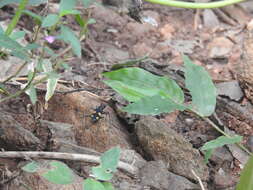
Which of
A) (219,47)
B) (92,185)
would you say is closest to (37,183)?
(92,185)

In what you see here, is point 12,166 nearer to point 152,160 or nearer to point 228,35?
point 152,160

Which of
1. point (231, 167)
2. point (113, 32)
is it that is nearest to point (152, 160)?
point (231, 167)

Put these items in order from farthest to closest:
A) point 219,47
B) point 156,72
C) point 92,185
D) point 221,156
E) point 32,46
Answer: point 219,47 < point 156,72 < point 221,156 < point 32,46 < point 92,185

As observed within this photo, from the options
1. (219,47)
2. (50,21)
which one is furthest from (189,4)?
(219,47)

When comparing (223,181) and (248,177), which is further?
(223,181)

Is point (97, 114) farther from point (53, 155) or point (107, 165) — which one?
point (107, 165)

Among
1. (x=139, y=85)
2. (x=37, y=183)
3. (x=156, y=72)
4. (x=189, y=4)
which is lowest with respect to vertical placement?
(x=37, y=183)

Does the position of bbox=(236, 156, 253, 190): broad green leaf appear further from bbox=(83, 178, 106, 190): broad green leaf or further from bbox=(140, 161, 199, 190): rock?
bbox=(83, 178, 106, 190): broad green leaf


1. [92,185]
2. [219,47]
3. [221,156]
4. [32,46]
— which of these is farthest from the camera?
[219,47]

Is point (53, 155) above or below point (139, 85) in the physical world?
below
